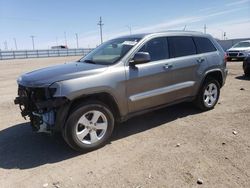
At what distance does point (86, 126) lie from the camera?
15.1 ft

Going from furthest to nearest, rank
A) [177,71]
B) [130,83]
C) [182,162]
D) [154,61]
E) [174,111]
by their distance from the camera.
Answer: [174,111] < [177,71] < [154,61] < [130,83] < [182,162]

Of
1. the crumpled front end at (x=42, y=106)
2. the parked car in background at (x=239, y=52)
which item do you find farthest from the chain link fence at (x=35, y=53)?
the crumpled front end at (x=42, y=106)

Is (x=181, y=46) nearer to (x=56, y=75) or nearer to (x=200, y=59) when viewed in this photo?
(x=200, y=59)

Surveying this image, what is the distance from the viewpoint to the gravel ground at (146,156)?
3.72 metres

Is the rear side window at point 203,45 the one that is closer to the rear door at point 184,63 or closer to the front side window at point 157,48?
the rear door at point 184,63

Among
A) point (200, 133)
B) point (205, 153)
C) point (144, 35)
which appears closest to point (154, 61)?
point (144, 35)

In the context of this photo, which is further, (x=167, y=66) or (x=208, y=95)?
(x=208, y=95)

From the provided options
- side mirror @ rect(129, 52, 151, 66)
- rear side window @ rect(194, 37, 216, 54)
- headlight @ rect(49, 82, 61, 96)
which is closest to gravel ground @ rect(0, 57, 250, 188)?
headlight @ rect(49, 82, 61, 96)

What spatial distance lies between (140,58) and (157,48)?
803 millimetres

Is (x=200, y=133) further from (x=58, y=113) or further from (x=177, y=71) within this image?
(x=58, y=113)

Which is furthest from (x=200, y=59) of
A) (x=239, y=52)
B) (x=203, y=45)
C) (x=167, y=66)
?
(x=239, y=52)

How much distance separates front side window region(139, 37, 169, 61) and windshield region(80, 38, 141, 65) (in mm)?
225

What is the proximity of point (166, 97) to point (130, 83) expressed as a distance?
1.01 m

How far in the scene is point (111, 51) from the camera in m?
5.68
